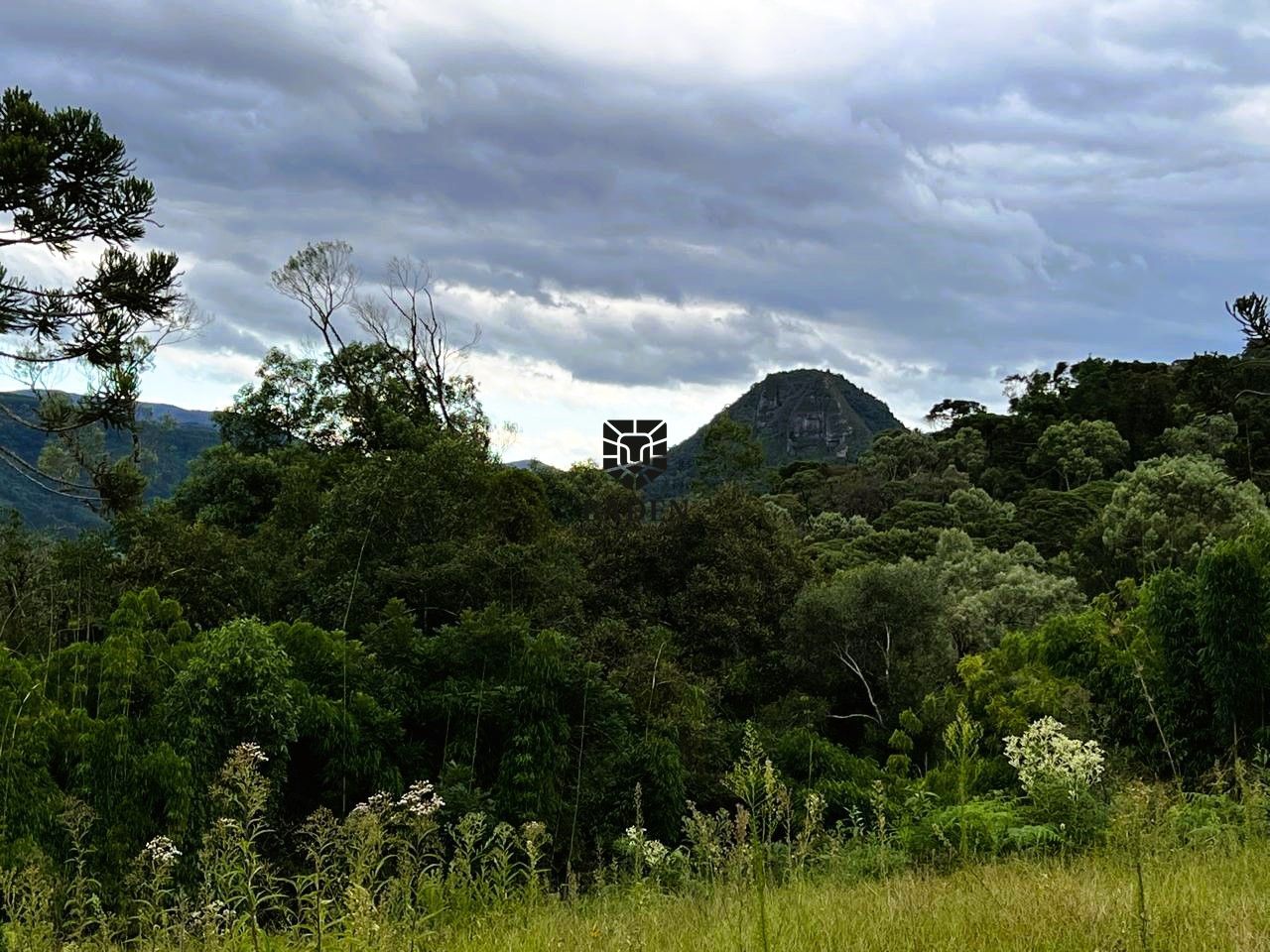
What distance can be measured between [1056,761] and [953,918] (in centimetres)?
351

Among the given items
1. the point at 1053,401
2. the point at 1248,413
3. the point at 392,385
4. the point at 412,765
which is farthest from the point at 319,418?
the point at 1053,401

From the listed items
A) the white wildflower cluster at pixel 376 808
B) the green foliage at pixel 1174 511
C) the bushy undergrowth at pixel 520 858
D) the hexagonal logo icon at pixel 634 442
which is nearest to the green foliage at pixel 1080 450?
the green foliage at pixel 1174 511

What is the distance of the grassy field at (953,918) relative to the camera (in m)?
3.45

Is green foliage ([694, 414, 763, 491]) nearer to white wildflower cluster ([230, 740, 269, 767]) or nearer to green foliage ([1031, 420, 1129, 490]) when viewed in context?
green foliage ([1031, 420, 1129, 490])

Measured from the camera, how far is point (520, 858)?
7.93 m

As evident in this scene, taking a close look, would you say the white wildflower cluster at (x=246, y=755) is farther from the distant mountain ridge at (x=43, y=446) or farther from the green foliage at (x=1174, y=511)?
the green foliage at (x=1174, y=511)

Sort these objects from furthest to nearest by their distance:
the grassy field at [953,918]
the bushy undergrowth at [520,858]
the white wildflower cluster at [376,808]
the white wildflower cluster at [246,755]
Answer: the white wildflower cluster at [376,808]
the grassy field at [953,918]
the bushy undergrowth at [520,858]
the white wildflower cluster at [246,755]

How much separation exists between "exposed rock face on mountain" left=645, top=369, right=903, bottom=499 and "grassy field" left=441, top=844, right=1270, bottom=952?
81.3m

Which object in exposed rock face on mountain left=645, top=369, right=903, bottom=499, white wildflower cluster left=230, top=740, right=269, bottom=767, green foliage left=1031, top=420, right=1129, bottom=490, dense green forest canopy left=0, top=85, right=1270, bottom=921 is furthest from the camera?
exposed rock face on mountain left=645, top=369, right=903, bottom=499

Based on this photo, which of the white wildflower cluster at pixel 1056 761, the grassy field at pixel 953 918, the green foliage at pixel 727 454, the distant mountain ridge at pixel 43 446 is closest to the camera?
the grassy field at pixel 953 918

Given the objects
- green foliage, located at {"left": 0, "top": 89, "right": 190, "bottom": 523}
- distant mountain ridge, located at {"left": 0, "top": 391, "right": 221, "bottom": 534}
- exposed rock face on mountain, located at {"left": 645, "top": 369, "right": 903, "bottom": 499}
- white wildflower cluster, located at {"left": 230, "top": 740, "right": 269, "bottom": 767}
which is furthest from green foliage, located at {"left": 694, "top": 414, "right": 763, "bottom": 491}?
white wildflower cluster, located at {"left": 230, "top": 740, "right": 269, "bottom": 767}

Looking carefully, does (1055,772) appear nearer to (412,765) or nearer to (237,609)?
(412,765)

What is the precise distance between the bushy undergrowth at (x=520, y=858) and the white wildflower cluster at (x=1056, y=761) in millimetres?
16

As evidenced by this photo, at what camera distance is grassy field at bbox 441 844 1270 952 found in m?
3.45
